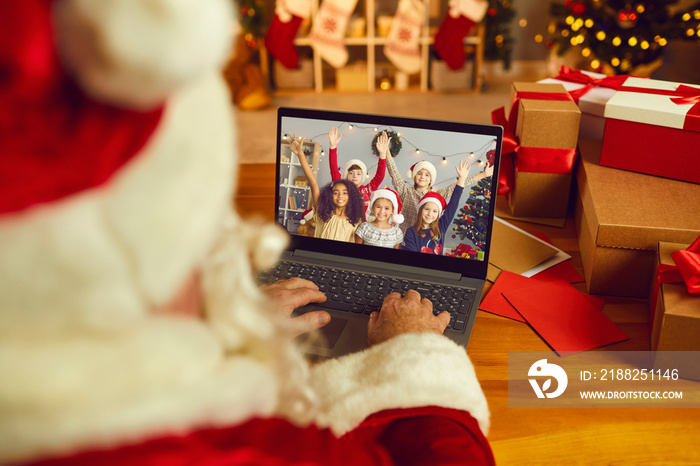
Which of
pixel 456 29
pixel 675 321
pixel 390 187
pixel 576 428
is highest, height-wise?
pixel 456 29

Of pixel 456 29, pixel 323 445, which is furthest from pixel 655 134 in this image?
pixel 456 29

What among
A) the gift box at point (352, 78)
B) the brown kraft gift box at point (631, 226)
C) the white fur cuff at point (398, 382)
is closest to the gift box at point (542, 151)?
the brown kraft gift box at point (631, 226)

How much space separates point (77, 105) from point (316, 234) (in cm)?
76

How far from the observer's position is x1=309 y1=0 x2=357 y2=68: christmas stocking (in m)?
3.83

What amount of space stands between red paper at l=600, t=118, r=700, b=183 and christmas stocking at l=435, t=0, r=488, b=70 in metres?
3.02

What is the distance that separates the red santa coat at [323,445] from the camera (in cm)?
29

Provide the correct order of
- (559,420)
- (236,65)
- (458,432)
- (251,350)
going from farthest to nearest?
(236,65) < (559,420) < (458,432) < (251,350)

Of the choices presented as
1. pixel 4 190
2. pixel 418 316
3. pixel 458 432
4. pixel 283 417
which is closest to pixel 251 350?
pixel 283 417

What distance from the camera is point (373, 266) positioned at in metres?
0.96

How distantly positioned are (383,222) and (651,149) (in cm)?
55

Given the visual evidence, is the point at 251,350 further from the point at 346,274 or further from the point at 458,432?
the point at 346,274

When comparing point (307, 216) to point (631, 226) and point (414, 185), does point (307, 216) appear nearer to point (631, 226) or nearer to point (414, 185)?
point (414, 185)

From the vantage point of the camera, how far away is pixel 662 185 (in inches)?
39.1

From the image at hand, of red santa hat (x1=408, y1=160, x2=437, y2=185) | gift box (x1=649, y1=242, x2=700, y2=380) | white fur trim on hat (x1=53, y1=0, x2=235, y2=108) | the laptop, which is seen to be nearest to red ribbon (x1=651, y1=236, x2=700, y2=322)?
gift box (x1=649, y1=242, x2=700, y2=380)
